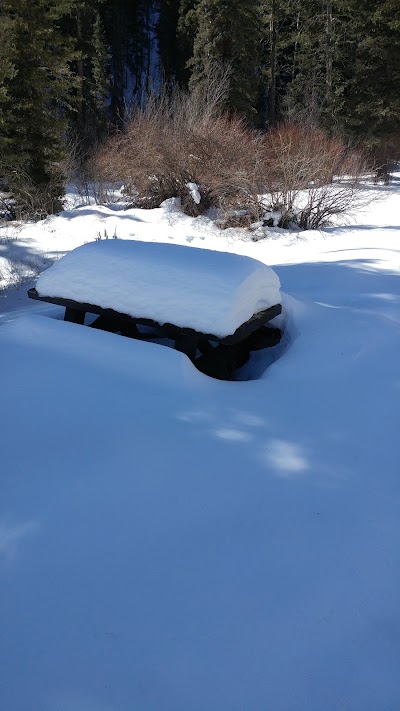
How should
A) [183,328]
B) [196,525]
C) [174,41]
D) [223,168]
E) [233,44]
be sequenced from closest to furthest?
1. [196,525]
2. [183,328]
3. [223,168]
4. [233,44]
5. [174,41]

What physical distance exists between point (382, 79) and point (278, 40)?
1195cm

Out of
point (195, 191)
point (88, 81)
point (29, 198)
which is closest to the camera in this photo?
point (195, 191)

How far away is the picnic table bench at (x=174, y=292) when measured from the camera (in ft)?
11.4

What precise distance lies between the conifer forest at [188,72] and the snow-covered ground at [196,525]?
11.1m

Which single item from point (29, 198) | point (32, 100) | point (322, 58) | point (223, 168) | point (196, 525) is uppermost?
point (322, 58)

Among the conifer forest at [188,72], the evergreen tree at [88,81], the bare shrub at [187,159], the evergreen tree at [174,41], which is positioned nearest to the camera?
the bare shrub at [187,159]

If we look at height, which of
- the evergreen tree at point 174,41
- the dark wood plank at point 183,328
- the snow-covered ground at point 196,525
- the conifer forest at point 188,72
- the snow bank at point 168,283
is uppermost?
the evergreen tree at point 174,41

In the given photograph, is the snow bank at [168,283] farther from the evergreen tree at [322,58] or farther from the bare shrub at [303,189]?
the evergreen tree at [322,58]

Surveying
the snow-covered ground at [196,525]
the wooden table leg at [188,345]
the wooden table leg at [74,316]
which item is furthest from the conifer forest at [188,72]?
the snow-covered ground at [196,525]

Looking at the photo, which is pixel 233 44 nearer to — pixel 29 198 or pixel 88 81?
pixel 88 81

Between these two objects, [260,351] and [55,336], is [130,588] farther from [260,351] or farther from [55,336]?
[260,351]

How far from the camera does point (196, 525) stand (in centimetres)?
223

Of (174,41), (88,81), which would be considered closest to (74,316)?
(88,81)

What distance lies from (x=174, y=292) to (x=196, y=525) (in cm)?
176
